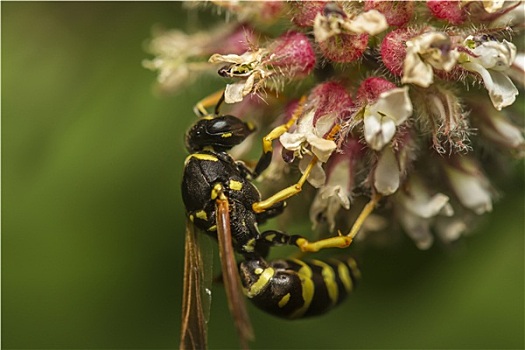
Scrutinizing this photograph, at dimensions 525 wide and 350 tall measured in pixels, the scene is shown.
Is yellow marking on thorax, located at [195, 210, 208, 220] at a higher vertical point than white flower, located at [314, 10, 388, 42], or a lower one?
lower

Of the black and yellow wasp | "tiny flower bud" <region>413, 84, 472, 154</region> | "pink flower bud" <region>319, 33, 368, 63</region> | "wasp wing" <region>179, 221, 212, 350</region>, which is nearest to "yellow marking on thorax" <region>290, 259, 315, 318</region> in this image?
the black and yellow wasp

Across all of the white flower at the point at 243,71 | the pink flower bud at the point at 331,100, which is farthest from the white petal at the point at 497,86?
the white flower at the point at 243,71

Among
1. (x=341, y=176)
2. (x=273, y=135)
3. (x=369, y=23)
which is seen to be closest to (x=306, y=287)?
(x=341, y=176)

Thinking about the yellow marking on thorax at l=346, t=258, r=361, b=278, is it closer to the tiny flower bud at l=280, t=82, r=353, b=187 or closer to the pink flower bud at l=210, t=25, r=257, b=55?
the tiny flower bud at l=280, t=82, r=353, b=187

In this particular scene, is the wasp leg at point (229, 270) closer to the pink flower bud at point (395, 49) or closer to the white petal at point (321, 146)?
the white petal at point (321, 146)

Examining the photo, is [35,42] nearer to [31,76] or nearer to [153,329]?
[31,76]
